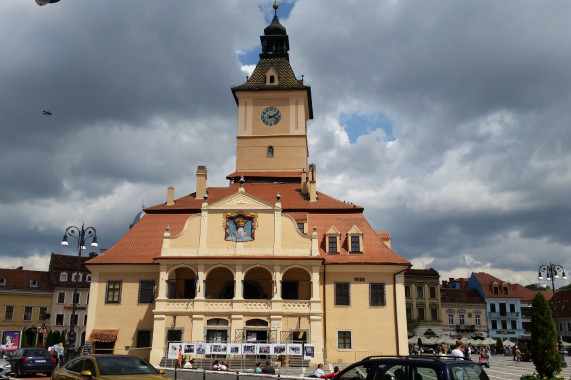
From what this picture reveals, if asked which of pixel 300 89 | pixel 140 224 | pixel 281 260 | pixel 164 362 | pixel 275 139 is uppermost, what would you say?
pixel 300 89

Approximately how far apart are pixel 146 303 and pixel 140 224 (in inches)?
275

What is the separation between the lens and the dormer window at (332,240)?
128 ft

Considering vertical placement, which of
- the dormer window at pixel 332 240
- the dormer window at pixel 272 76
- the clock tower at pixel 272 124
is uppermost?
the dormer window at pixel 272 76

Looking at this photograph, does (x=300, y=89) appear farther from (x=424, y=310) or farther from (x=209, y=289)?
(x=424, y=310)

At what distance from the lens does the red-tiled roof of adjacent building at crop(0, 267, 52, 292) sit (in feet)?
216

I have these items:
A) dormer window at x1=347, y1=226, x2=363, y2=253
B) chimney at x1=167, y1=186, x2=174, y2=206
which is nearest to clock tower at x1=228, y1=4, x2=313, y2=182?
chimney at x1=167, y1=186, x2=174, y2=206

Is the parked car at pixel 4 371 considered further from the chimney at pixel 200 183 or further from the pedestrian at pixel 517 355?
the pedestrian at pixel 517 355

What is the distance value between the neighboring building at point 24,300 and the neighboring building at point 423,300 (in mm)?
47330

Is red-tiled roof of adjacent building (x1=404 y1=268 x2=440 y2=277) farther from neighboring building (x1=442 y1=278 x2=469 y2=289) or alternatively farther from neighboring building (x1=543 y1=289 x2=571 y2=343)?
neighboring building (x1=543 y1=289 x2=571 y2=343)

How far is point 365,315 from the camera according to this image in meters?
37.2

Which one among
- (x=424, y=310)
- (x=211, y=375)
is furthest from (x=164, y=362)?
(x=424, y=310)

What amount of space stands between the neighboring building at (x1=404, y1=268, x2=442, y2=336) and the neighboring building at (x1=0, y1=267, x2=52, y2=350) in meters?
47.3

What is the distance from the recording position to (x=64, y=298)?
68812 mm

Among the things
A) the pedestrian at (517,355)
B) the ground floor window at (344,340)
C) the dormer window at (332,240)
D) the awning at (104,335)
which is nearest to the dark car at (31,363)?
the awning at (104,335)
